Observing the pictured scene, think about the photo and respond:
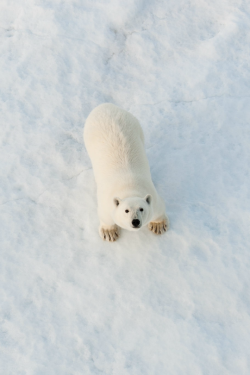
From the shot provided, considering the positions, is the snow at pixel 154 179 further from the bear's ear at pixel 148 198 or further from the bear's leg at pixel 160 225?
the bear's ear at pixel 148 198

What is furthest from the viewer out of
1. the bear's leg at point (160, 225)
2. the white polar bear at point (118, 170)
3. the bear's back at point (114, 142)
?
the bear's leg at point (160, 225)

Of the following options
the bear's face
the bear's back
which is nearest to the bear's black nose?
the bear's face

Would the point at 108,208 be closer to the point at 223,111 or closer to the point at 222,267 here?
the point at 222,267

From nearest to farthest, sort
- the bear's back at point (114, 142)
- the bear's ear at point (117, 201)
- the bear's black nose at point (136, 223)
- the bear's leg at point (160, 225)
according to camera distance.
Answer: the bear's black nose at point (136, 223), the bear's ear at point (117, 201), the bear's back at point (114, 142), the bear's leg at point (160, 225)

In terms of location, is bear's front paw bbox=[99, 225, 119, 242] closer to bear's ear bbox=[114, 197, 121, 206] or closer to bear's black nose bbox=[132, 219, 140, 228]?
bear's ear bbox=[114, 197, 121, 206]

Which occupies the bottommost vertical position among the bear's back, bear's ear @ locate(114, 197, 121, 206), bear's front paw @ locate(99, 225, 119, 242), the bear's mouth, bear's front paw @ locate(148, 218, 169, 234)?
bear's front paw @ locate(99, 225, 119, 242)

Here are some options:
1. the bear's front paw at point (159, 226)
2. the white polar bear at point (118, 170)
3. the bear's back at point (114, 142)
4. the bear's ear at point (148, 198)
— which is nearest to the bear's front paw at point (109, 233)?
the white polar bear at point (118, 170)

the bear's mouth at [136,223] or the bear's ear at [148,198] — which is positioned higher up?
the bear's ear at [148,198]

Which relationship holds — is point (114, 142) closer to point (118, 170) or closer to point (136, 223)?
point (118, 170)
